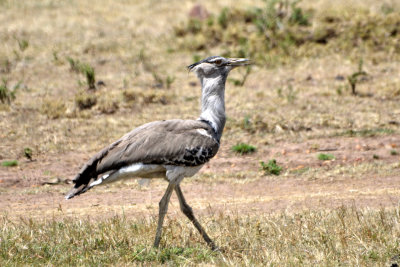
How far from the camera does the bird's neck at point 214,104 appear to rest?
538 centimetres

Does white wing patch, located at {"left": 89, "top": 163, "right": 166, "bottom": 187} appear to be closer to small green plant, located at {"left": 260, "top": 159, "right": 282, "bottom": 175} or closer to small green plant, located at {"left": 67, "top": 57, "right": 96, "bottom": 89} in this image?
small green plant, located at {"left": 260, "top": 159, "right": 282, "bottom": 175}

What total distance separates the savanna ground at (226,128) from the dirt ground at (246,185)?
3cm

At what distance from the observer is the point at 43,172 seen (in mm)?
8531

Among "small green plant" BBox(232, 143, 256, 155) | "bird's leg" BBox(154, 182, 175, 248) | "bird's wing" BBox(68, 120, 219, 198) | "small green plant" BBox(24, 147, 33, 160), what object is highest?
"bird's wing" BBox(68, 120, 219, 198)

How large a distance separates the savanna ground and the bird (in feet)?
1.77

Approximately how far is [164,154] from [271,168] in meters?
3.55

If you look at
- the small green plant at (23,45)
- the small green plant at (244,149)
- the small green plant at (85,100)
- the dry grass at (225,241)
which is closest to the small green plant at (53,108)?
the small green plant at (85,100)

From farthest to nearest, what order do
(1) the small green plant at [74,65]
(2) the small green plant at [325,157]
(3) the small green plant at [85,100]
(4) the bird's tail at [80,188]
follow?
(1) the small green plant at [74,65]
(3) the small green plant at [85,100]
(2) the small green plant at [325,157]
(4) the bird's tail at [80,188]

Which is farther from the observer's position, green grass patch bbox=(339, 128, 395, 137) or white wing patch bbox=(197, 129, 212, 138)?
green grass patch bbox=(339, 128, 395, 137)

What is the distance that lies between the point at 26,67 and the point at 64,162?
19.0 feet

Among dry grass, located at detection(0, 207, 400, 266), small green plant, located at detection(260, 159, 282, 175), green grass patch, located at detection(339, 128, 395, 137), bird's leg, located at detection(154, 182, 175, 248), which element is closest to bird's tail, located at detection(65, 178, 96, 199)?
dry grass, located at detection(0, 207, 400, 266)

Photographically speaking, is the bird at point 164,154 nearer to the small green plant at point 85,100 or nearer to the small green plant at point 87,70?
the small green plant at point 85,100

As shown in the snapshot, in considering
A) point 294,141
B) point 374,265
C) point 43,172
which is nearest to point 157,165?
point 374,265

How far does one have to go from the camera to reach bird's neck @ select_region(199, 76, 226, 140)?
17.6ft
